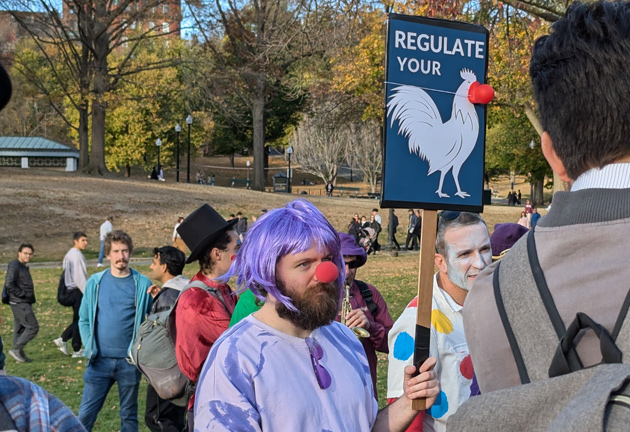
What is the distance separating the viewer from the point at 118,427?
7.87 metres

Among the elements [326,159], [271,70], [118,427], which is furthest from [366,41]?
[326,159]

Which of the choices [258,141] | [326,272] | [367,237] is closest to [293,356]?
[326,272]

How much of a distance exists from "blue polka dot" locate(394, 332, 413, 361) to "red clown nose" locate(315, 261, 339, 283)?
791 mm

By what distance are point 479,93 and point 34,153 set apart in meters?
54.3

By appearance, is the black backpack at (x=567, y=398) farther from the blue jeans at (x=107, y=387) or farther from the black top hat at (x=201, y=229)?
the blue jeans at (x=107, y=387)

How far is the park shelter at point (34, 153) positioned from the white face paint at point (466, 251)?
50276 mm

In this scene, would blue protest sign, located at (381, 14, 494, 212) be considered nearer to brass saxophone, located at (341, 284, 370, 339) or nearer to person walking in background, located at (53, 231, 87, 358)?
brass saxophone, located at (341, 284, 370, 339)

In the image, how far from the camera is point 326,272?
2.96 metres

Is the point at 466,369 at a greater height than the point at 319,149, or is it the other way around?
the point at 319,149

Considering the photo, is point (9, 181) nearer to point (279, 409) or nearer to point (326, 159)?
point (326, 159)

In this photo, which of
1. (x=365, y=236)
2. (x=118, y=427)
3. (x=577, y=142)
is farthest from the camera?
(x=365, y=236)

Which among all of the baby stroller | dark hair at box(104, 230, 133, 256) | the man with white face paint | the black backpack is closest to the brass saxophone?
the man with white face paint

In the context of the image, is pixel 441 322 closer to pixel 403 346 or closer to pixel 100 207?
pixel 403 346

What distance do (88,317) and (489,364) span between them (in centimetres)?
632
